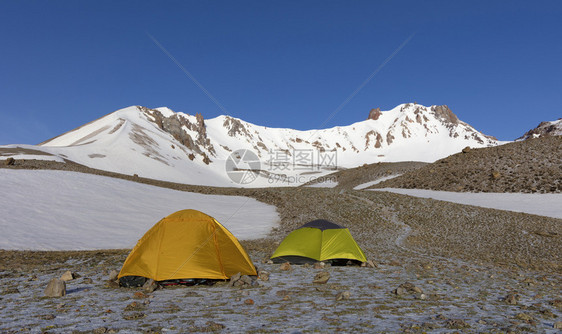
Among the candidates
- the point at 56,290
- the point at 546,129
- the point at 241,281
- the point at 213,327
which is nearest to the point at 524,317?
the point at 213,327

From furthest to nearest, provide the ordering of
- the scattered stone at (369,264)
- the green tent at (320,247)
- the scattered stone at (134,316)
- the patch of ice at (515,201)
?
the patch of ice at (515,201), the green tent at (320,247), the scattered stone at (369,264), the scattered stone at (134,316)

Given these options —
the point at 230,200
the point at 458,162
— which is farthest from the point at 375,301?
the point at 458,162

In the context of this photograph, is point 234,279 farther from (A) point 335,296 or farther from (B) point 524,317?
(B) point 524,317

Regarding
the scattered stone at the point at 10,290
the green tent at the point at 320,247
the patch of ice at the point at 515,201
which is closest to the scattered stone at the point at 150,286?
the scattered stone at the point at 10,290

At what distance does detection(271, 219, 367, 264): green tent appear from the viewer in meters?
14.0

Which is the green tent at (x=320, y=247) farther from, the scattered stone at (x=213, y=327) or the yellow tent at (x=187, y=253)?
the scattered stone at (x=213, y=327)

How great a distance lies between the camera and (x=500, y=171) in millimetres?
37688

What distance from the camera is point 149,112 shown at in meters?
134

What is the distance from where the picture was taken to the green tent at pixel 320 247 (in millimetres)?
13961

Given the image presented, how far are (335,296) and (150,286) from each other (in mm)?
5176

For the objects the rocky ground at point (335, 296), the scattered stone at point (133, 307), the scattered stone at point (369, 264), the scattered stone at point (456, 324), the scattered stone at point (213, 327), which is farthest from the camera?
the scattered stone at point (369, 264)

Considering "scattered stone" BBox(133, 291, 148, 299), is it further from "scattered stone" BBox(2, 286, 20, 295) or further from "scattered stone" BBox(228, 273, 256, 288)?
"scattered stone" BBox(2, 286, 20, 295)

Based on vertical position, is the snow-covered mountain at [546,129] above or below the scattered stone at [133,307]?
above

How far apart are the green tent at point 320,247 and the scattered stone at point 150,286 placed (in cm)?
620
